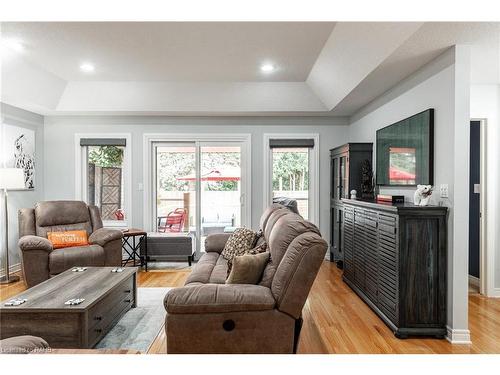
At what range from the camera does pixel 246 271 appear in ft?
7.03

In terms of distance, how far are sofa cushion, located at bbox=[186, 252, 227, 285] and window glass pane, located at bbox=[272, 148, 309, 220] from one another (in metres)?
2.28

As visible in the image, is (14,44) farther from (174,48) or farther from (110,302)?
(110,302)

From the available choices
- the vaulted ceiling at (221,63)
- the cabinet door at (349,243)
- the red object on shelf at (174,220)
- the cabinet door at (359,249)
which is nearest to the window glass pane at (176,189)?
the red object on shelf at (174,220)

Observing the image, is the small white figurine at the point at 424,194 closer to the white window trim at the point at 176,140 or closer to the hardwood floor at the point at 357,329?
the hardwood floor at the point at 357,329

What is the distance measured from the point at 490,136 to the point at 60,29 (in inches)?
182

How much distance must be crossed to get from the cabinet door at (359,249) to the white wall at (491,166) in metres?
1.45

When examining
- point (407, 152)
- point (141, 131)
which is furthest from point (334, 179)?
point (141, 131)

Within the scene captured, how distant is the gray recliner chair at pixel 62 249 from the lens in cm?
362

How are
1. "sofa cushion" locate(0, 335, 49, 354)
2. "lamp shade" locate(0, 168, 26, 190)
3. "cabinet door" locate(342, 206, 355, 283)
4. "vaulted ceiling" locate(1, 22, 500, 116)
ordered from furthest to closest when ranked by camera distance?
1. "lamp shade" locate(0, 168, 26, 190)
2. "cabinet door" locate(342, 206, 355, 283)
3. "vaulted ceiling" locate(1, 22, 500, 116)
4. "sofa cushion" locate(0, 335, 49, 354)

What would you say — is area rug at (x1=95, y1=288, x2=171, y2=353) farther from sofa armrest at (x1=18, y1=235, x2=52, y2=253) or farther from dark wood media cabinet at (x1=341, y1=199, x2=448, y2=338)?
dark wood media cabinet at (x1=341, y1=199, x2=448, y2=338)

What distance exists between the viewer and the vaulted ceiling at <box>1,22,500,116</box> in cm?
275

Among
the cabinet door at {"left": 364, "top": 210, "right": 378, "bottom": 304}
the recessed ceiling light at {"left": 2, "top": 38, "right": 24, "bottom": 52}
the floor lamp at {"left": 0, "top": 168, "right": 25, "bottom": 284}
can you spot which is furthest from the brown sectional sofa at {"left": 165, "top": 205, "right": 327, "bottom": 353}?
the floor lamp at {"left": 0, "top": 168, "right": 25, "bottom": 284}

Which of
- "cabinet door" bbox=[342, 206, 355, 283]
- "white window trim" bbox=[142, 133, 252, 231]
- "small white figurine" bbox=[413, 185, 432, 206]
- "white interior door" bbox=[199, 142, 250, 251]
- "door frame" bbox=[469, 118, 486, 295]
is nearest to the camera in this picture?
"small white figurine" bbox=[413, 185, 432, 206]

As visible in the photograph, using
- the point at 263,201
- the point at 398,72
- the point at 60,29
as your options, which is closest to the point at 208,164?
the point at 263,201
